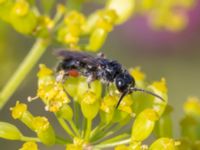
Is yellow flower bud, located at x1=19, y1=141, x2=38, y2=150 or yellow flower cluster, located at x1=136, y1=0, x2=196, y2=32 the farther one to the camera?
yellow flower cluster, located at x1=136, y1=0, x2=196, y2=32

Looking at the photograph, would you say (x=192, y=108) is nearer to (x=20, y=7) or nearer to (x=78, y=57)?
(x=78, y=57)

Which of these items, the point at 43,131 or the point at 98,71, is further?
the point at 98,71

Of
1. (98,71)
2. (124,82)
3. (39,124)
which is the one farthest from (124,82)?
(39,124)

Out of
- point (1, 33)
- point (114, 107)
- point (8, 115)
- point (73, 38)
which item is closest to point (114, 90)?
point (114, 107)

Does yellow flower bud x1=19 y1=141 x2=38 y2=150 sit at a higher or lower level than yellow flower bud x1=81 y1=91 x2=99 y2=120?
lower

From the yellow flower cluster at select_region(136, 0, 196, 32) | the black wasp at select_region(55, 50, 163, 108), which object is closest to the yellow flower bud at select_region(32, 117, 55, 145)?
the black wasp at select_region(55, 50, 163, 108)

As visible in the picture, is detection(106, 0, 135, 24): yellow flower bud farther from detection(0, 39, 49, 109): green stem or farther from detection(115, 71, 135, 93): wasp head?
detection(115, 71, 135, 93): wasp head

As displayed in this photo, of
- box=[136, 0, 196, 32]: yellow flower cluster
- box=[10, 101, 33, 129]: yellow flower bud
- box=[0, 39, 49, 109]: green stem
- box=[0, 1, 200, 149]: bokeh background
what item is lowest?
box=[10, 101, 33, 129]: yellow flower bud
